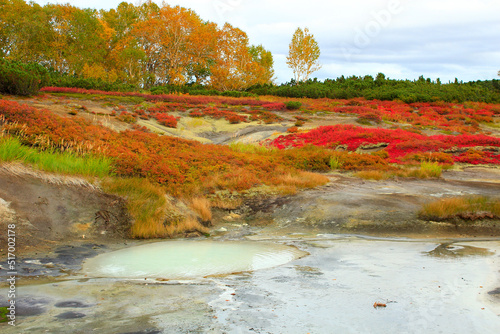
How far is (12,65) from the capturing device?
2417 cm

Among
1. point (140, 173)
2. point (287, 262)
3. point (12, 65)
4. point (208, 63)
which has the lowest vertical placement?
point (287, 262)

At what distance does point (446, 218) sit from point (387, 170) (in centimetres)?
656

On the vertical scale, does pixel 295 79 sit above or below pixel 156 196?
above

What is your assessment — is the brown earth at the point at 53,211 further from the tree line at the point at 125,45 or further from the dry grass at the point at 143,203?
the tree line at the point at 125,45

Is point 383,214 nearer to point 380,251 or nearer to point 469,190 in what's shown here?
point 380,251

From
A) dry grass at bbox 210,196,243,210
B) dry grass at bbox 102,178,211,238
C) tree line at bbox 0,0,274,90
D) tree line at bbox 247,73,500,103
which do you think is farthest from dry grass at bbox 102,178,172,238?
tree line at bbox 0,0,274,90

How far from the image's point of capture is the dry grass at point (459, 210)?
9742mm

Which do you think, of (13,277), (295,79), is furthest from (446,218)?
(295,79)

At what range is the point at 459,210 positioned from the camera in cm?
989

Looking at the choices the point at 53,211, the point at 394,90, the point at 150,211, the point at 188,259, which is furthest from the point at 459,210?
the point at 394,90

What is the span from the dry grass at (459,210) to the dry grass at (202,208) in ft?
16.6

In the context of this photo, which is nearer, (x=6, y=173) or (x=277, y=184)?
(x=6, y=173)

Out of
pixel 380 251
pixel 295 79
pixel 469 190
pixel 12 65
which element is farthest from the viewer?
pixel 295 79

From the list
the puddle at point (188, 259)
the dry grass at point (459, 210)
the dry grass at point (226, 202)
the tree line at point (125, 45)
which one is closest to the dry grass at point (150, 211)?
the puddle at point (188, 259)
